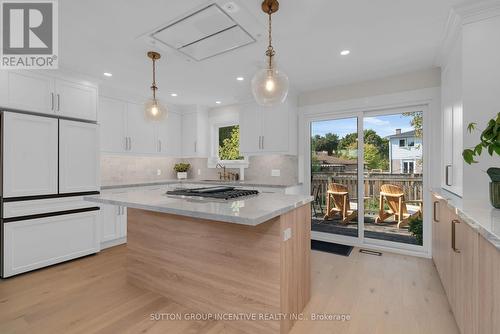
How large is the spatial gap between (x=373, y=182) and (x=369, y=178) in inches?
3.2

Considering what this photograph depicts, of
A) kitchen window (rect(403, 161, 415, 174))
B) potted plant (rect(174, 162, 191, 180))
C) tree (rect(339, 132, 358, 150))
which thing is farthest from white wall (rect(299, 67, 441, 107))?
potted plant (rect(174, 162, 191, 180))

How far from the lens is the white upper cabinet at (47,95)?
2.59 meters

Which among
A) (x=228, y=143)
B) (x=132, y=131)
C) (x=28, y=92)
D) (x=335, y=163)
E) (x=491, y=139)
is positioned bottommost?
(x=335, y=163)

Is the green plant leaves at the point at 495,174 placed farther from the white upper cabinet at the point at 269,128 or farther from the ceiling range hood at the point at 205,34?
the white upper cabinet at the point at 269,128

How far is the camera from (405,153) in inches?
131

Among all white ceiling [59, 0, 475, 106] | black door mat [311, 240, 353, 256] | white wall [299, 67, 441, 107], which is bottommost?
black door mat [311, 240, 353, 256]

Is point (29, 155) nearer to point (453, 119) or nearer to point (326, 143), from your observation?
point (326, 143)

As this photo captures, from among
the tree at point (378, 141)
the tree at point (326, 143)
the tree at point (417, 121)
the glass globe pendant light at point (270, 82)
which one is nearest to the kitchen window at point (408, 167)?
the tree at point (378, 141)

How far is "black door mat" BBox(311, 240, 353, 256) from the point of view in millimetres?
3342

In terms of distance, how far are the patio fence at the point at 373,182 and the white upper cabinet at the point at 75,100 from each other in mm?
3557

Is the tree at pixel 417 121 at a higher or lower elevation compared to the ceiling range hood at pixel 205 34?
lower

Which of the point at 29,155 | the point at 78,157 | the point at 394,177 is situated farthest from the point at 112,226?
the point at 394,177

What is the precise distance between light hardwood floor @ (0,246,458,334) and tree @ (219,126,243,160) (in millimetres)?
2697

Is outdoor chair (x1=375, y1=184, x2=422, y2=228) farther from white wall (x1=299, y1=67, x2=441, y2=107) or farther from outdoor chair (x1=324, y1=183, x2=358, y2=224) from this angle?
white wall (x1=299, y1=67, x2=441, y2=107)
